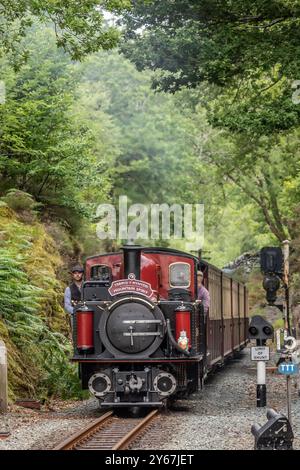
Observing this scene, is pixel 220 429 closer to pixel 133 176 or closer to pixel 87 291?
pixel 87 291

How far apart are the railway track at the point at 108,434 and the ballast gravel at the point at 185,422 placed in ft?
0.51

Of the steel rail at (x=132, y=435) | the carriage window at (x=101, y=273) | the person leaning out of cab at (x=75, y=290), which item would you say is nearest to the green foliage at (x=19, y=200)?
the person leaning out of cab at (x=75, y=290)

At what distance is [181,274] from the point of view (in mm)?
16656

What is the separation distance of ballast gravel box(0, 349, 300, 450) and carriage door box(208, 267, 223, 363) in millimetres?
945

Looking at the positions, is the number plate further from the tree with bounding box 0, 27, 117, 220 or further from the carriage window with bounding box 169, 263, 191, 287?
the tree with bounding box 0, 27, 117, 220

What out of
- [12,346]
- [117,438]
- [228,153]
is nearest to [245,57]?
[12,346]

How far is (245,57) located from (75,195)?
1049 cm

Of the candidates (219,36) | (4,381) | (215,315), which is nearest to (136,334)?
(4,381)

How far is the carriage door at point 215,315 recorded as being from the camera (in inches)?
777

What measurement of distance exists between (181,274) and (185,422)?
2.92 meters

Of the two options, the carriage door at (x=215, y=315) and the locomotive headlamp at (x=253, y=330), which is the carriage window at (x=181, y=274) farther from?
the carriage door at (x=215, y=315)

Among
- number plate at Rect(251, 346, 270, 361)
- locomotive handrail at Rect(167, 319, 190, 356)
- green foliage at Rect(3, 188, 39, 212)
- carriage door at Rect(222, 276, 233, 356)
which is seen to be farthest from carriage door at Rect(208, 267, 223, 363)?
green foliage at Rect(3, 188, 39, 212)

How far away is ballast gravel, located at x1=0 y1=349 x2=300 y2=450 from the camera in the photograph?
12.4 m

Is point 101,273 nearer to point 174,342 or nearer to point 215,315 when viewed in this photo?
point 174,342
